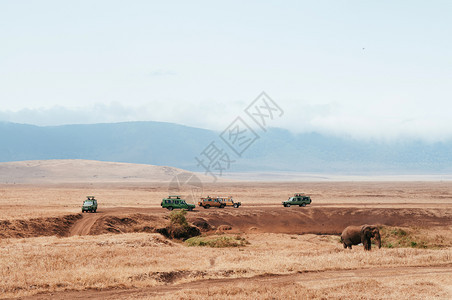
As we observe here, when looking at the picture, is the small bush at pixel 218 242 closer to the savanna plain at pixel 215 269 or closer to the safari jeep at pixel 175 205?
the savanna plain at pixel 215 269

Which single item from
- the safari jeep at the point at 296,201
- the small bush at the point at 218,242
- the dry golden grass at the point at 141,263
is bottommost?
the small bush at the point at 218,242

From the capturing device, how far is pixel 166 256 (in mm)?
27344

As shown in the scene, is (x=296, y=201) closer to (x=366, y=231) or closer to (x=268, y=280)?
(x=366, y=231)

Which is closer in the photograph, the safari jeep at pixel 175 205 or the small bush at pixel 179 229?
the small bush at pixel 179 229

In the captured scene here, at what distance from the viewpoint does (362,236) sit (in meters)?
33.6

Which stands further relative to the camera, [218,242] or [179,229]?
[179,229]

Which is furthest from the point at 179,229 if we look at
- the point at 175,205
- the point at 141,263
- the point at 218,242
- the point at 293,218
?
the point at 141,263

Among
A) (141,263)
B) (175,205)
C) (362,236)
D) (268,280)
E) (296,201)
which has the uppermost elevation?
(296,201)

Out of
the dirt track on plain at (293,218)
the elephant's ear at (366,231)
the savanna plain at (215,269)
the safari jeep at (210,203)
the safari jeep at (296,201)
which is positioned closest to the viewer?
the savanna plain at (215,269)

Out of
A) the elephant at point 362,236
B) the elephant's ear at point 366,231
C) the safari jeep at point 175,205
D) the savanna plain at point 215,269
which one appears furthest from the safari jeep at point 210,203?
the elephant's ear at point 366,231

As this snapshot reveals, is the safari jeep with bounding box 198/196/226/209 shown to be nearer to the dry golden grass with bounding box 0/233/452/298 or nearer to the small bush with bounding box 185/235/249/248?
the small bush with bounding box 185/235/249/248

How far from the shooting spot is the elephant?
33531mm

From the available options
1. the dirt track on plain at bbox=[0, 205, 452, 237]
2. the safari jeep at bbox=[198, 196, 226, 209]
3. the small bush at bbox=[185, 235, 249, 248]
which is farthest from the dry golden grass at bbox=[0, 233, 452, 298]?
the safari jeep at bbox=[198, 196, 226, 209]

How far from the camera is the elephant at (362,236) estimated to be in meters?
33.5
